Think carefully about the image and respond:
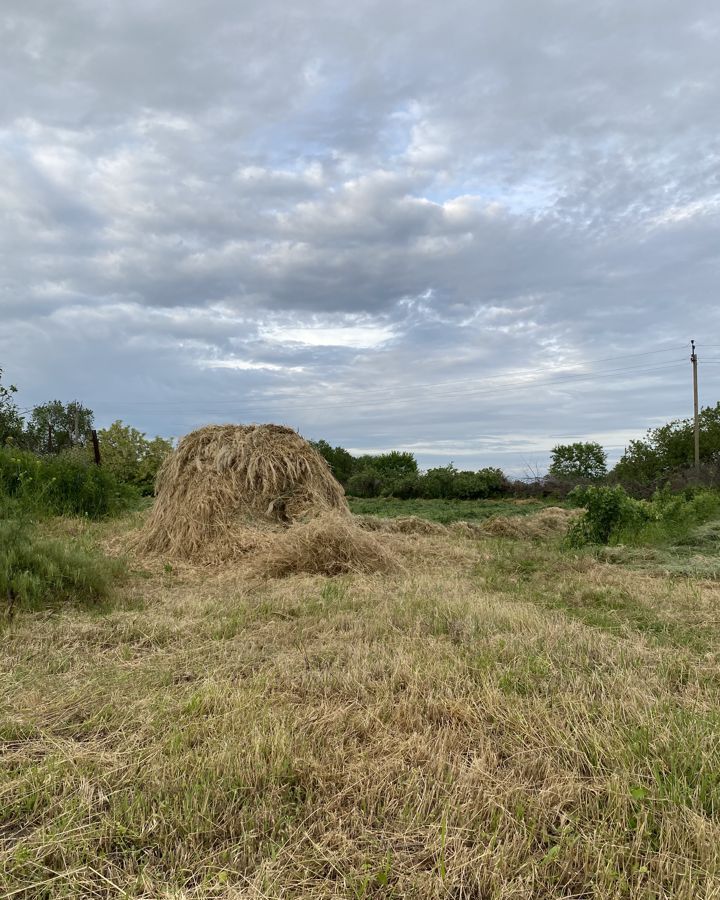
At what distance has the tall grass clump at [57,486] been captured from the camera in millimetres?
11919

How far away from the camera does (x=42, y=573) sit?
210 inches

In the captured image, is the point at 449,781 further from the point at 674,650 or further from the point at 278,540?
the point at 278,540

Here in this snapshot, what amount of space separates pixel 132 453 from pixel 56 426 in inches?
749

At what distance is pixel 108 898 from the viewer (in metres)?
1.82

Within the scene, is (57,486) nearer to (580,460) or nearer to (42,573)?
(42,573)

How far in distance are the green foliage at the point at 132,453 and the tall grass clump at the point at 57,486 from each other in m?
15.9

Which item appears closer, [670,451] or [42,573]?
[42,573]

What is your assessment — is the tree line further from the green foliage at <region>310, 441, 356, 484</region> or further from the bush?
the bush

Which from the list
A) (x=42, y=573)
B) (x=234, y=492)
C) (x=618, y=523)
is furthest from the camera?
(x=618, y=523)

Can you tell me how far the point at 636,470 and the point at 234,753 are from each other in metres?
40.1

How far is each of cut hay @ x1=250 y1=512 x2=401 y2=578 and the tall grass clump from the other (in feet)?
20.8

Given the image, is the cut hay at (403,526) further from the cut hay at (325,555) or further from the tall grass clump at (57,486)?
the tall grass clump at (57,486)

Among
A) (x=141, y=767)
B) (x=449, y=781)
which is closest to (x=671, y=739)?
(x=449, y=781)

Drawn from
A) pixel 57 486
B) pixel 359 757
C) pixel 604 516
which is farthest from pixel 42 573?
pixel 604 516
